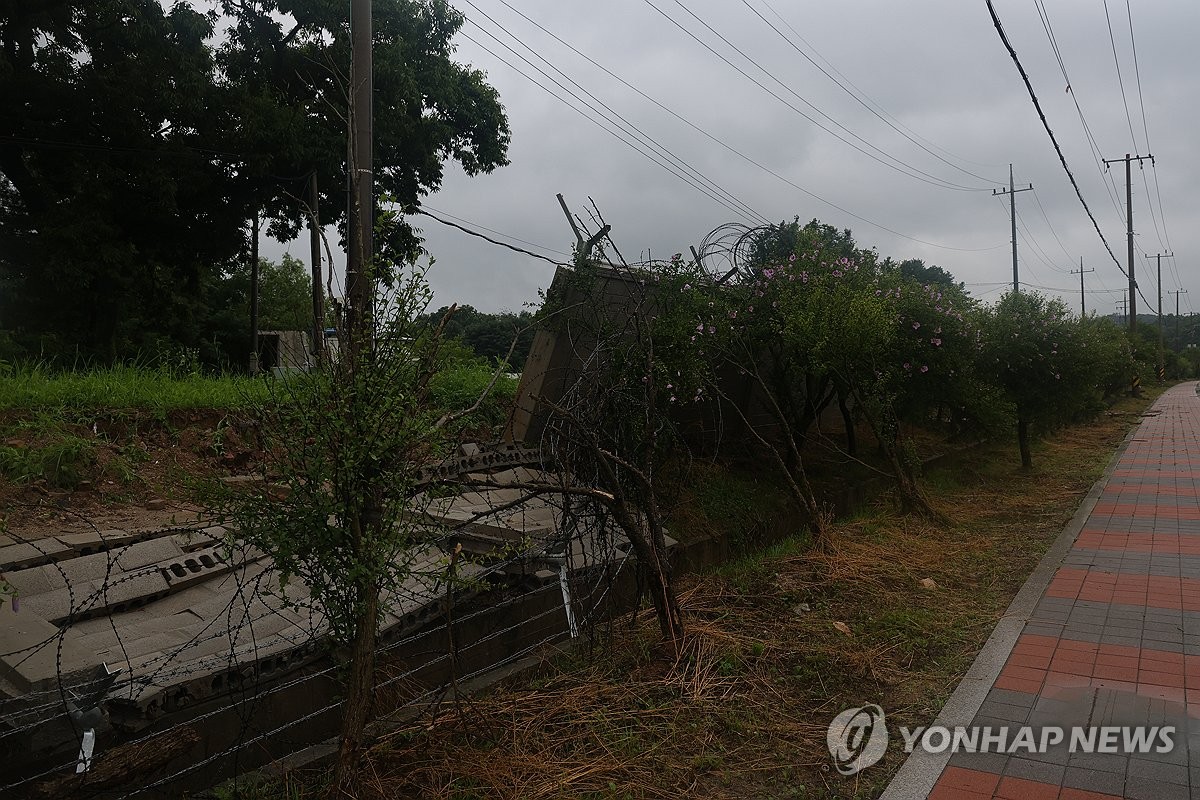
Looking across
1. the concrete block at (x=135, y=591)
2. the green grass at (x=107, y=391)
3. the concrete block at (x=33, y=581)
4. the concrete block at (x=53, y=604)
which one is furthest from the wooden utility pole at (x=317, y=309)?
the green grass at (x=107, y=391)

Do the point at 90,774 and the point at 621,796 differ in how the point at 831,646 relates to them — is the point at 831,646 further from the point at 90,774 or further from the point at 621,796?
the point at 90,774

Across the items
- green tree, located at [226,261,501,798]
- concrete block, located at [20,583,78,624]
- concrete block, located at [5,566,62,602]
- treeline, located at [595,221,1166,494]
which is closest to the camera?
green tree, located at [226,261,501,798]

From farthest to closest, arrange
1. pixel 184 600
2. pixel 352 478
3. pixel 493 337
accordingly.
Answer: pixel 493 337, pixel 184 600, pixel 352 478

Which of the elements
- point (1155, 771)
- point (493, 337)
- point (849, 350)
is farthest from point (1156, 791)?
point (493, 337)

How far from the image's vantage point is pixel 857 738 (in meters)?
4.00

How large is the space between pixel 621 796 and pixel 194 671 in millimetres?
2070

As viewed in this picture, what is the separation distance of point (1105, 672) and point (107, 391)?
714 cm

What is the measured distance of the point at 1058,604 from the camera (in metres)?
6.05

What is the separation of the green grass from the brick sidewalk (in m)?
4.98

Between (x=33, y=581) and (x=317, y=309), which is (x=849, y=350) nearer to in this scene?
(x=317, y=309)

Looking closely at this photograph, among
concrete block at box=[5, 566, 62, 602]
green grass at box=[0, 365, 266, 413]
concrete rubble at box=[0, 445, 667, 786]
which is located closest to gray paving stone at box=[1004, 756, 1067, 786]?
concrete rubble at box=[0, 445, 667, 786]

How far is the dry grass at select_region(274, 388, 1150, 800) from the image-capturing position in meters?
3.61

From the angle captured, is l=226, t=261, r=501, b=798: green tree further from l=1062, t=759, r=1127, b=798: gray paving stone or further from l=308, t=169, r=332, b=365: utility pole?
l=1062, t=759, r=1127, b=798: gray paving stone

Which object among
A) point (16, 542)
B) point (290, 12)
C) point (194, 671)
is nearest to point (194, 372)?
point (16, 542)
